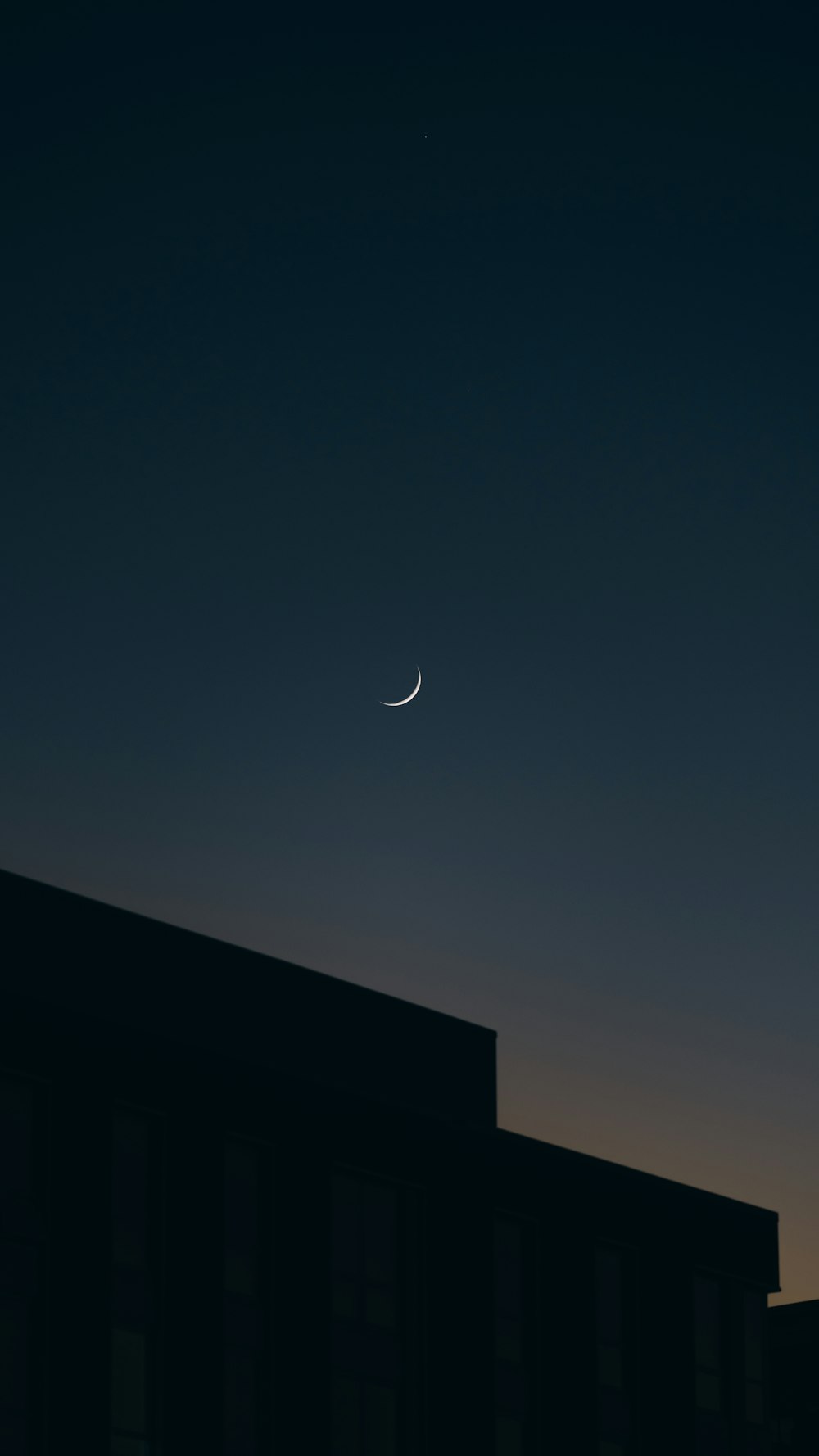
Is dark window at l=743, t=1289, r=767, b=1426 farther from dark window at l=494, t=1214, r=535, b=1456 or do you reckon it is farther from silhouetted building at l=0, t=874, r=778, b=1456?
dark window at l=494, t=1214, r=535, b=1456

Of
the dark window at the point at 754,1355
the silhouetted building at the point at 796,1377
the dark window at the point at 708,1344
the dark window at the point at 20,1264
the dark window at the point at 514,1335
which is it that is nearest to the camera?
the dark window at the point at 20,1264

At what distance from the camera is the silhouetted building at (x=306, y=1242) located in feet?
111

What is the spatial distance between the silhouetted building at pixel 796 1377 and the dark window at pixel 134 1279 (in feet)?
135

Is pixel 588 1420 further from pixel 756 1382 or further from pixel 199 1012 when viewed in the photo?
pixel 199 1012

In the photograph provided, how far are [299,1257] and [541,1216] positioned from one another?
26.9 feet

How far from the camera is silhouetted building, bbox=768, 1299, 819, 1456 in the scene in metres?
69.9

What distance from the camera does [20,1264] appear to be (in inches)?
1291

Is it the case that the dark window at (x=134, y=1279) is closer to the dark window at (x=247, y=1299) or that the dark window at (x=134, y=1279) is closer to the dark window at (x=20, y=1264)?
the dark window at (x=20, y=1264)

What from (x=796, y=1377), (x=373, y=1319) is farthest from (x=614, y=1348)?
(x=796, y=1377)

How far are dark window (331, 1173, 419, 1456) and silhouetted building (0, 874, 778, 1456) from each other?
7 centimetres

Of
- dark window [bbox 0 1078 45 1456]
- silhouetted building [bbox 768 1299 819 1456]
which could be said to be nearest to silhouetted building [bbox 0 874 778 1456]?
dark window [bbox 0 1078 45 1456]

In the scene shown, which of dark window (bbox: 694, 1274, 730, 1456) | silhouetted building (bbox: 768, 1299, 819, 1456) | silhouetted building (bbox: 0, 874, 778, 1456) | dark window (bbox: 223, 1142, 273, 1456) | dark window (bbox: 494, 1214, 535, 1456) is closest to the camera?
silhouetted building (bbox: 0, 874, 778, 1456)

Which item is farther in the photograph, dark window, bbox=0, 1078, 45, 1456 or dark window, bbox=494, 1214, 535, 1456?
dark window, bbox=494, 1214, 535, 1456

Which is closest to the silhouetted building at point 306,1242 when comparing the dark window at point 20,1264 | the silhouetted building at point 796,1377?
the dark window at point 20,1264
